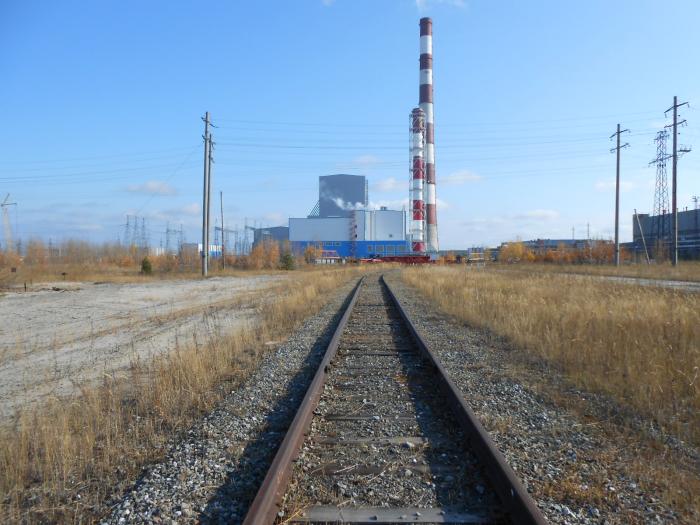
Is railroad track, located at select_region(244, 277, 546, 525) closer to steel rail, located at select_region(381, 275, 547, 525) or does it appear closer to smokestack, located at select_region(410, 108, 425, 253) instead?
steel rail, located at select_region(381, 275, 547, 525)

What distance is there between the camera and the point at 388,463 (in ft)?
11.7

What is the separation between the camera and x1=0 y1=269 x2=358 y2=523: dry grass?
10.4ft

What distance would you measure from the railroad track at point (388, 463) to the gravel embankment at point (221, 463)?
0.79 ft

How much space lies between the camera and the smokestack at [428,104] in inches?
2451

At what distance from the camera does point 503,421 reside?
4.41 m

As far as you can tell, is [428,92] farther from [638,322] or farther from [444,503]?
[444,503]

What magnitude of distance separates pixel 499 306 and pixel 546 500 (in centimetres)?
953

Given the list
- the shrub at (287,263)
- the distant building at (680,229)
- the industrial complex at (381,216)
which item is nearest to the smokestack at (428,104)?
the industrial complex at (381,216)

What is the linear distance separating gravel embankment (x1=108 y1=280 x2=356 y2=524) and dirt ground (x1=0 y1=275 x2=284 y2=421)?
242 cm

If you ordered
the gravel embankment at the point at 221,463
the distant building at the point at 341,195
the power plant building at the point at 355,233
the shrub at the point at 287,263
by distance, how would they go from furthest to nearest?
the distant building at the point at 341,195 → the power plant building at the point at 355,233 → the shrub at the point at 287,263 → the gravel embankment at the point at 221,463

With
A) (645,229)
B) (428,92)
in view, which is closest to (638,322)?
(428,92)

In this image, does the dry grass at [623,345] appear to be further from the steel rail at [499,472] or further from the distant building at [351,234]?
the distant building at [351,234]

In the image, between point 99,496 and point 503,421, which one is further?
point 503,421

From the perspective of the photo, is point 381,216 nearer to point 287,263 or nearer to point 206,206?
point 287,263
